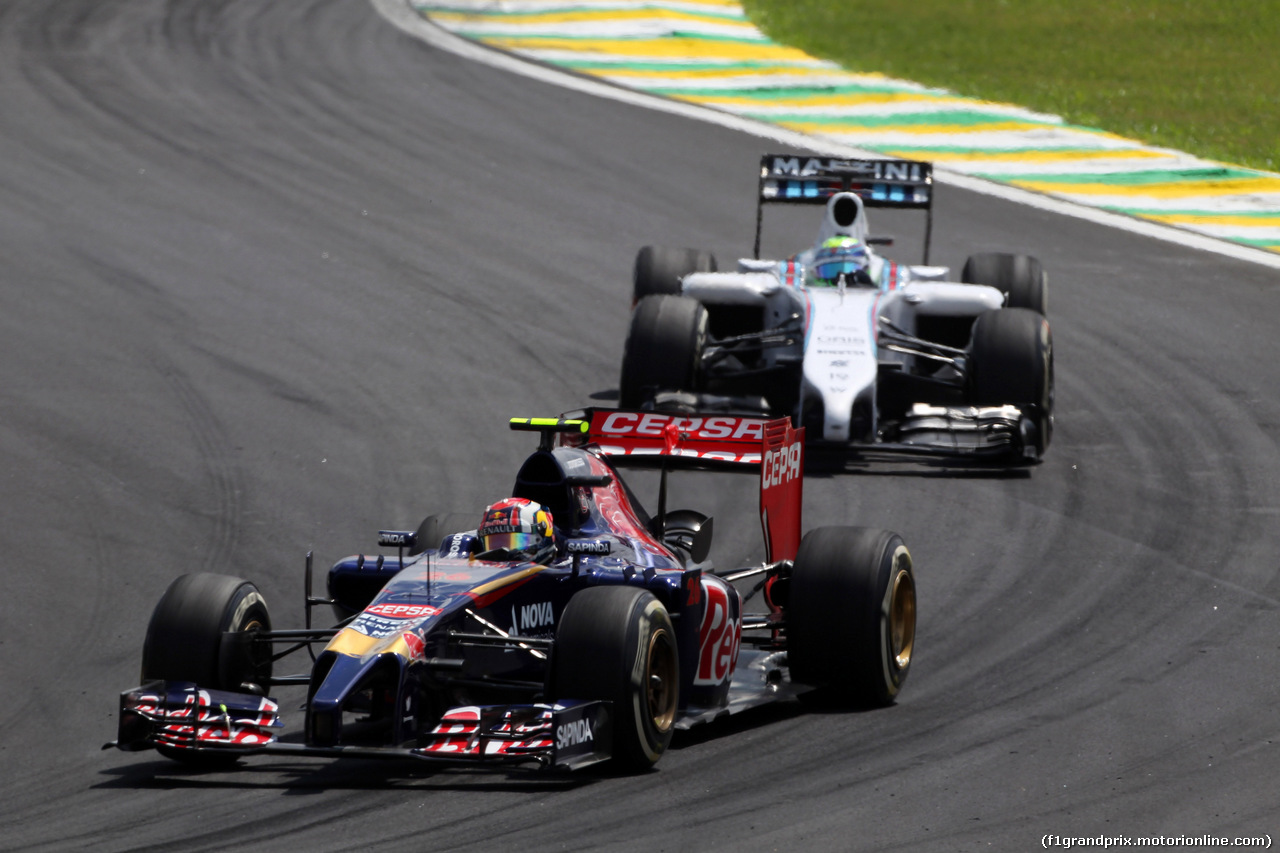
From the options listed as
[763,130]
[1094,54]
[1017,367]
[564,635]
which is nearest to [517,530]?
[564,635]

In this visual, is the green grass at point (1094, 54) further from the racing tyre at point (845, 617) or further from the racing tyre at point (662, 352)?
the racing tyre at point (845, 617)

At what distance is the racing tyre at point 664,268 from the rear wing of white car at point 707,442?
21.6 feet

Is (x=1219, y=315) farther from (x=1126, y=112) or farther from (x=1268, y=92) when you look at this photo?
(x=1268, y=92)

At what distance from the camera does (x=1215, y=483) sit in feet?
47.8

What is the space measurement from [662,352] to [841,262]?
76.2 inches

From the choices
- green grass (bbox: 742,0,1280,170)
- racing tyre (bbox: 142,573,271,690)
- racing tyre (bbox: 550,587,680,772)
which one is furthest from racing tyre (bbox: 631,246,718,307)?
green grass (bbox: 742,0,1280,170)

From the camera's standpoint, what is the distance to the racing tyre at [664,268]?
1739 centimetres

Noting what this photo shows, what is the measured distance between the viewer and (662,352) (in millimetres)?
15852

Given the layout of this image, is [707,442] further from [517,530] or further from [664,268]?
[664,268]

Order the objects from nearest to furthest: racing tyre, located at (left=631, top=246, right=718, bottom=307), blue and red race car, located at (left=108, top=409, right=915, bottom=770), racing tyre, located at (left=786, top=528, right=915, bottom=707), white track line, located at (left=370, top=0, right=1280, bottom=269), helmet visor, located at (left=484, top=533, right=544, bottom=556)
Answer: blue and red race car, located at (left=108, top=409, right=915, bottom=770)
helmet visor, located at (left=484, top=533, right=544, bottom=556)
racing tyre, located at (left=786, top=528, right=915, bottom=707)
racing tyre, located at (left=631, top=246, right=718, bottom=307)
white track line, located at (left=370, top=0, right=1280, bottom=269)

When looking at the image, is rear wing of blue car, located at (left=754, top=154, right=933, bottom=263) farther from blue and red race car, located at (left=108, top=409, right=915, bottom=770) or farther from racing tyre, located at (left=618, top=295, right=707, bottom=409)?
blue and red race car, located at (left=108, top=409, right=915, bottom=770)

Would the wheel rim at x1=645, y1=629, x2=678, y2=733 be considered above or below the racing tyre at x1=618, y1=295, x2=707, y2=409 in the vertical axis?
below

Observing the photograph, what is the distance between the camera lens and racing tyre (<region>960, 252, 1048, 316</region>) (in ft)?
55.9

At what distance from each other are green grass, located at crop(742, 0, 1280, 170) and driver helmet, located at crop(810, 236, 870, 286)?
9078mm
